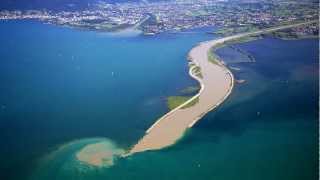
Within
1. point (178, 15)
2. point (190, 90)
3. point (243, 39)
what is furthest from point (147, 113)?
point (178, 15)

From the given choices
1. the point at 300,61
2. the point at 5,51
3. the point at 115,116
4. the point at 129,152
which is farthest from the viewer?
the point at 5,51

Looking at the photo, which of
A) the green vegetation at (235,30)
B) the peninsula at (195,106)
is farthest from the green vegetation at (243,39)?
the peninsula at (195,106)

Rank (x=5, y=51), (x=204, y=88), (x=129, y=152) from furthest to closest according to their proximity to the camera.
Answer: (x=5, y=51) < (x=204, y=88) < (x=129, y=152)

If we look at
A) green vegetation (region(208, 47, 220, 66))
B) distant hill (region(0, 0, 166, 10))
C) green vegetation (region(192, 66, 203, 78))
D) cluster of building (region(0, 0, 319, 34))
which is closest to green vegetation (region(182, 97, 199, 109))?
green vegetation (region(192, 66, 203, 78))

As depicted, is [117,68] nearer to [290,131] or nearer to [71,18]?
[290,131]

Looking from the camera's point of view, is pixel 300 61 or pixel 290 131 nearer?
pixel 290 131

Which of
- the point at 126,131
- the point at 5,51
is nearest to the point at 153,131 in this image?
the point at 126,131

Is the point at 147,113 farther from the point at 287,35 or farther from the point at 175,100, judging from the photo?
the point at 287,35
